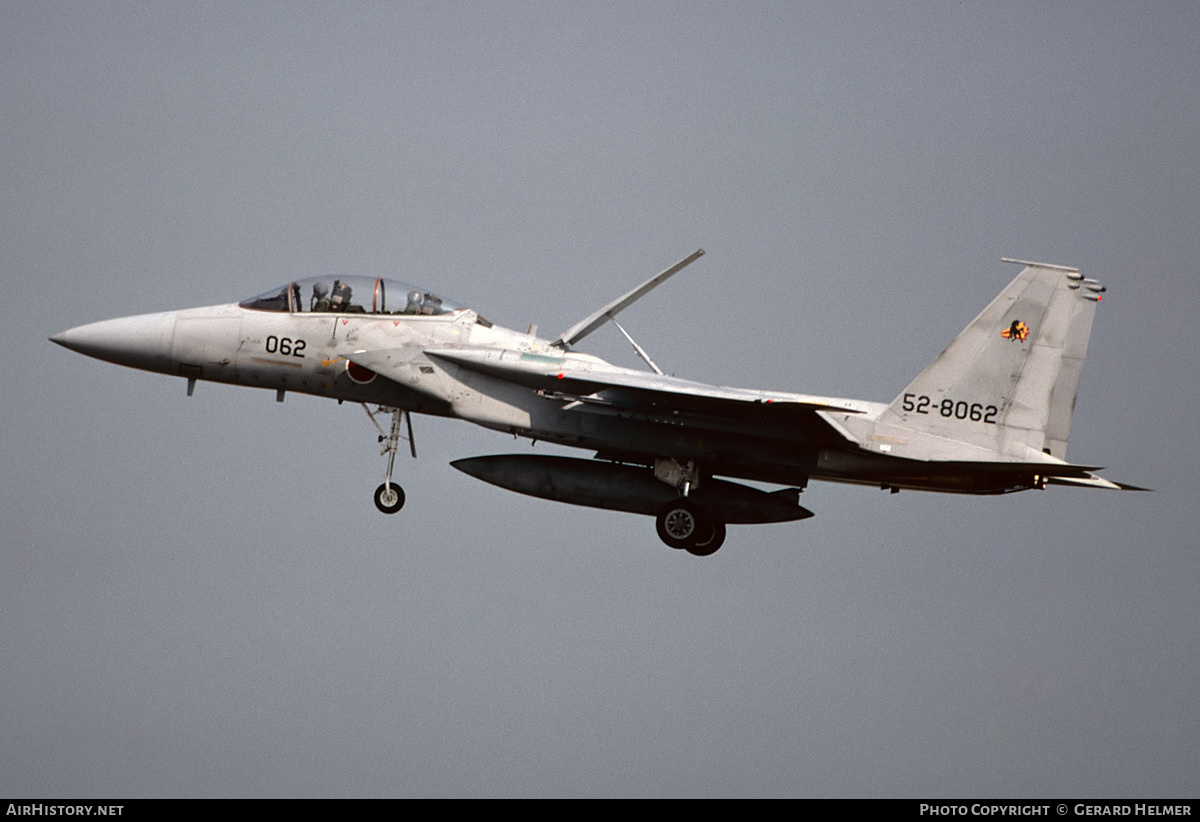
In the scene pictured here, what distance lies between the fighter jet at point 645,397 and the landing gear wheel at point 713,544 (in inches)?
1.0

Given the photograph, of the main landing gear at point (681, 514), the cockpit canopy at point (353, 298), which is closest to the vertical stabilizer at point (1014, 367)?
the main landing gear at point (681, 514)

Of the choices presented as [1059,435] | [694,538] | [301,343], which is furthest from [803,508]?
[301,343]

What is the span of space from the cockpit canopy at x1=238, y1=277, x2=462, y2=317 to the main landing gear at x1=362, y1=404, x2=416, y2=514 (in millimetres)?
1381

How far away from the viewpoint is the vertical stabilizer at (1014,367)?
2012cm

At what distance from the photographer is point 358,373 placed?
21344mm

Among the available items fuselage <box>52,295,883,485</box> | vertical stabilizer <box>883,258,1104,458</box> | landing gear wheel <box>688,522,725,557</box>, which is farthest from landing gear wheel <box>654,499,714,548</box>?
vertical stabilizer <box>883,258,1104,458</box>

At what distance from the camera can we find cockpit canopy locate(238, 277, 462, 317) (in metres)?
21.4

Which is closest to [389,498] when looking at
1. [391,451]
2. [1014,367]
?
[391,451]

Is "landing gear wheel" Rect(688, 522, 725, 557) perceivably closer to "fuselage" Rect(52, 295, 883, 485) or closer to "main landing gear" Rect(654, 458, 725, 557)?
"main landing gear" Rect(654, 458, 725, 557)

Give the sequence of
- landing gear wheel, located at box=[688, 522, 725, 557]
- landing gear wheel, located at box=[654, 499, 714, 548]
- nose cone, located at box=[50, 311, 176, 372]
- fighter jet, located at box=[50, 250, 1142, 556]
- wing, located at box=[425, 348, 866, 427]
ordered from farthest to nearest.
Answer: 1. nose cone, located at box=[50, 311, 176, 372]
2. landing gear wheel, located at box=[688, 522, 725, 557]
3. landing gear wheel, located at box=[654, 499, 714, 548]
4. fighter jet, located at box=[50, 250, 1142, 556]
5. wing, located at box=[425, 348, 866, 427]

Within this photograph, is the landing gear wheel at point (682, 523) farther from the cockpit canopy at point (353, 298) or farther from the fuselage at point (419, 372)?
the cockpit canopy at point (353, 298)

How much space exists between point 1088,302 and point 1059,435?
1.73 metres

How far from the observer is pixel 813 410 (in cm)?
1922
